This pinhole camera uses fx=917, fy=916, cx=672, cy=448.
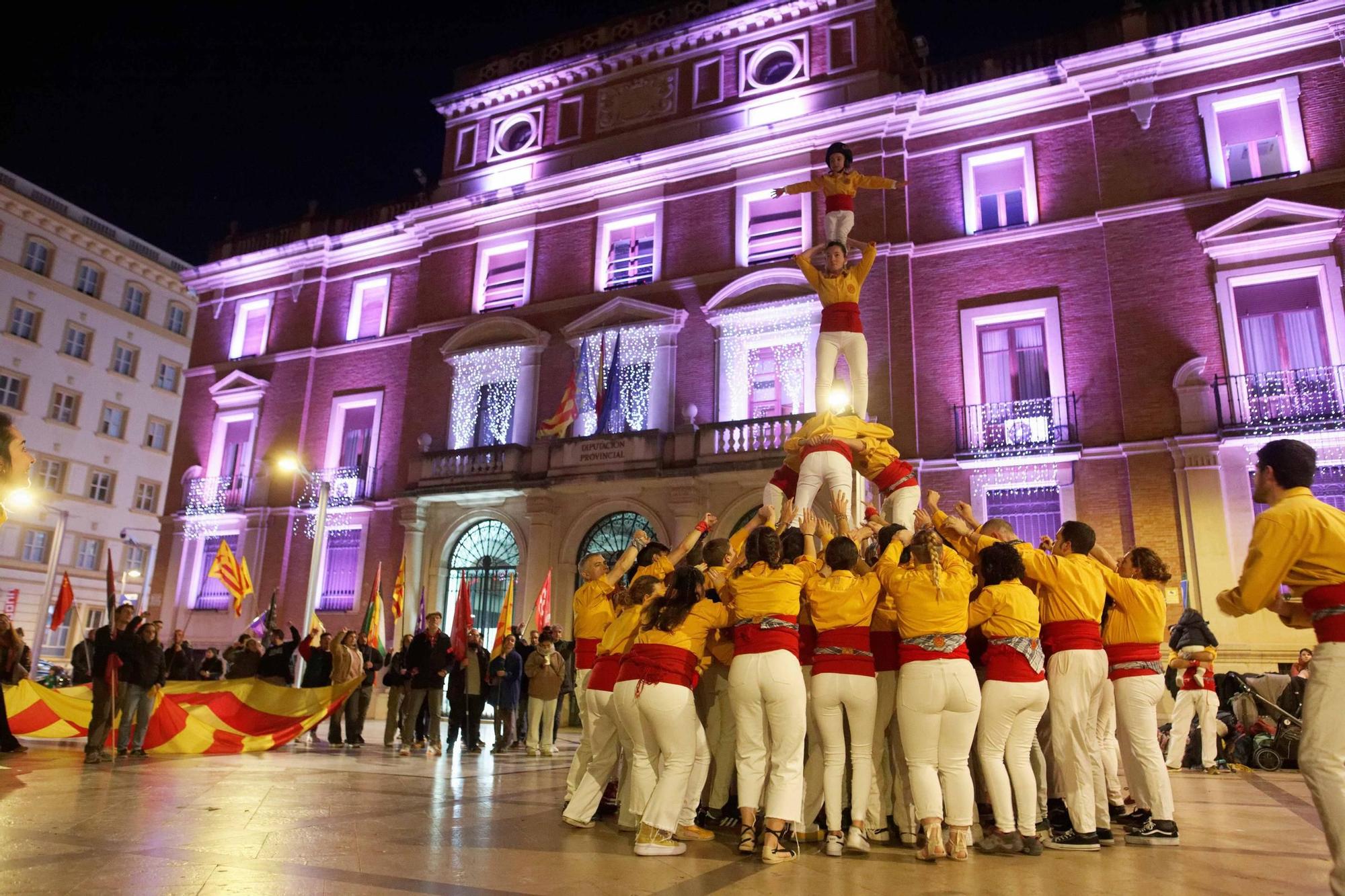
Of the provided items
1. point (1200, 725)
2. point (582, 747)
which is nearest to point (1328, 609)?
point (582, 747)

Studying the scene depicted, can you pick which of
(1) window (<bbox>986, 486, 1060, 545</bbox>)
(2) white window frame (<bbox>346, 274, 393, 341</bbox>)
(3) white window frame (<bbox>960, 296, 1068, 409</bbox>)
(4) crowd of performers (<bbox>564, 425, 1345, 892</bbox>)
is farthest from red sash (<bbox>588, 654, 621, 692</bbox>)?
(2) white window frame (<bbox>346, 274, 393, 341</bbox>)

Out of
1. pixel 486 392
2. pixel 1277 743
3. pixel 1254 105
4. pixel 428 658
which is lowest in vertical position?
pixel 1277 743

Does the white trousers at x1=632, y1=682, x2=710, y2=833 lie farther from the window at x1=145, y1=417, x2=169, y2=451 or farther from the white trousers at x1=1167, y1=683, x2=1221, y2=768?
the window at x1=145, y1=417, x2=169, y2=451

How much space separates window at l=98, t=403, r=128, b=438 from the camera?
126ft

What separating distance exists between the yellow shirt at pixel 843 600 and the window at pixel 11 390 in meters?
38.0

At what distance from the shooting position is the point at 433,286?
25422mm

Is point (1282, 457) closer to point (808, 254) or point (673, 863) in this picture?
point (673, 863)

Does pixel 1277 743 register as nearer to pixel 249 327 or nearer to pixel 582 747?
pixel 582 747

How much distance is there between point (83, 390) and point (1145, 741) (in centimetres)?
4157

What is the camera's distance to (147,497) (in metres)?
40.3

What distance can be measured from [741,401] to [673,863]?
1562 centimetres

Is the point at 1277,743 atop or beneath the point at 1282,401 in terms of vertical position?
beneath

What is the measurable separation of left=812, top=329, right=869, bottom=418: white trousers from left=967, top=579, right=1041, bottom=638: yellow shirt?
347 centimetres

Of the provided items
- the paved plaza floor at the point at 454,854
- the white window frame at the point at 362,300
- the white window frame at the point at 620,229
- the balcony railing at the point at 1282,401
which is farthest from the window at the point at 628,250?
the paved plaza floor at the point at 454,854
